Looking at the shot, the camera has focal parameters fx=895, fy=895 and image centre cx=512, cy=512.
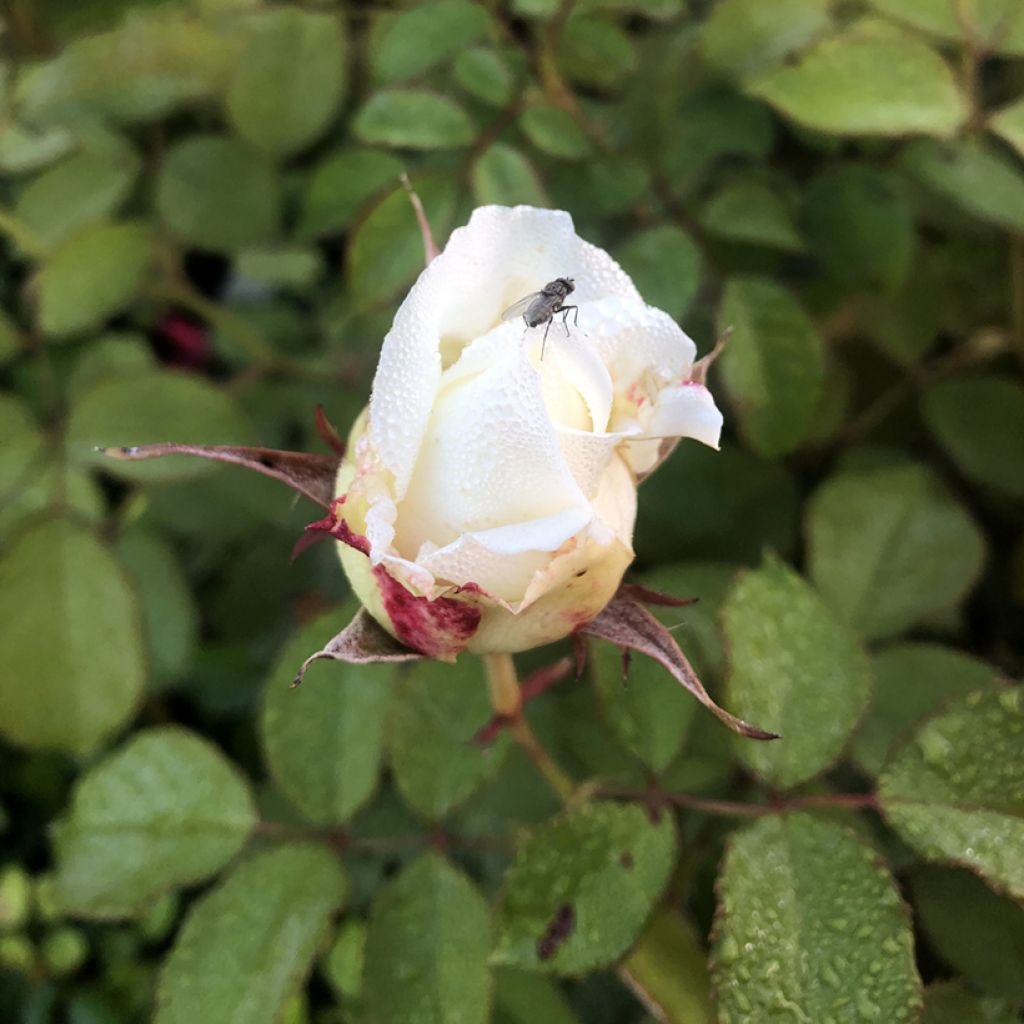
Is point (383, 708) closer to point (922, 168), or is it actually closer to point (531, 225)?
point (531, 225)

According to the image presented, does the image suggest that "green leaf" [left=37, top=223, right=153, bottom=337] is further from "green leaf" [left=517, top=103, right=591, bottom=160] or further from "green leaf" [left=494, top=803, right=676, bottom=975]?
"green leaf" [left=494, top=803, right=676, bottom=975]

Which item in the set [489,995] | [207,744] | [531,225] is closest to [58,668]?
[207,744]

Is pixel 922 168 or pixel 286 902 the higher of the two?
pixel 922 168

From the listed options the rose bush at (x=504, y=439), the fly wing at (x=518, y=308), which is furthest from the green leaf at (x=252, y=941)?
the fly wing at (x=518, y=308)

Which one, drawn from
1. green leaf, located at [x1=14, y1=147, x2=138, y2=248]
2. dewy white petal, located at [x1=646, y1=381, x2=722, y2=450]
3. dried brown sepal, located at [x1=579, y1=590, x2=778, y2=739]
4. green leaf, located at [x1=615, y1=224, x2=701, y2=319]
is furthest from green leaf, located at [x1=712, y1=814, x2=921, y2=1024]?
green leaf, located at [x1=14, y1=147, x2=138, y2=248]

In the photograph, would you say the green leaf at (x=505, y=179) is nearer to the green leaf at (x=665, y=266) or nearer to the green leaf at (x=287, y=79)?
the green leaf at (x=665, y=266)
